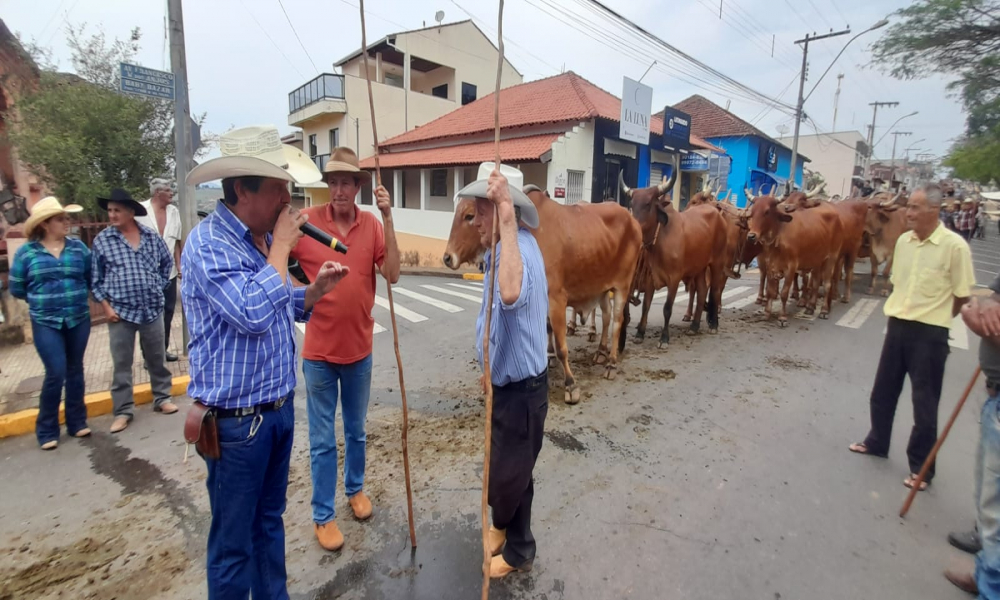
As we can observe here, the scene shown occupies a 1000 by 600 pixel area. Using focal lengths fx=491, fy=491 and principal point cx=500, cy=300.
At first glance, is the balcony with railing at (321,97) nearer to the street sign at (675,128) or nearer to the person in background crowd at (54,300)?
the street sign at (675,128)

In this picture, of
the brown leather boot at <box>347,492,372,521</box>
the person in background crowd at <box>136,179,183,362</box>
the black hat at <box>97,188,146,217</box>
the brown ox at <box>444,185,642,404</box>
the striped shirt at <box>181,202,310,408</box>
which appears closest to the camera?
the striped shirt at <box>181,202,310,408</box>

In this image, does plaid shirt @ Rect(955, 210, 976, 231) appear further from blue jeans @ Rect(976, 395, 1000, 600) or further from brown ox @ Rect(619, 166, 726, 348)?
blue jeans @ Rect(976, 395, 1000, 600)

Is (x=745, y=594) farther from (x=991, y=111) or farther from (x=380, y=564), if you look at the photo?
(x=991, y=111)

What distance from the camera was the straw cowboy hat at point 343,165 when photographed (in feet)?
9.07

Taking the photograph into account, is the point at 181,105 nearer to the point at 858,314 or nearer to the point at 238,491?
the point at 238,491

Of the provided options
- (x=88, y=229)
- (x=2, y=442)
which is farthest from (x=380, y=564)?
(x=88, y=229)

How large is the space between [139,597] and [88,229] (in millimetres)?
6686

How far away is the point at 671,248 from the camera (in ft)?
22.8

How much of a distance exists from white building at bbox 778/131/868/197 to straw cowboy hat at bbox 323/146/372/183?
→ 160 feet

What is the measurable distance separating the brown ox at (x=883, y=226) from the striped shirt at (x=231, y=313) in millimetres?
12598

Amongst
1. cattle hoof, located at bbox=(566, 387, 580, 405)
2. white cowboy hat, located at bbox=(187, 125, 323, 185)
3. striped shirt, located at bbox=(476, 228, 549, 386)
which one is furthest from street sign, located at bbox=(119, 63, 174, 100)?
cattle hoof, located at bbox=(566, 387, 580, 405)

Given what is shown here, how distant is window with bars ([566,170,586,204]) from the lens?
15.6 m

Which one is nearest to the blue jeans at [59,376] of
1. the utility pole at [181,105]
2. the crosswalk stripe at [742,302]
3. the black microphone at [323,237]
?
the utility pole at [181,105]

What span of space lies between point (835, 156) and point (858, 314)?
43.6m
